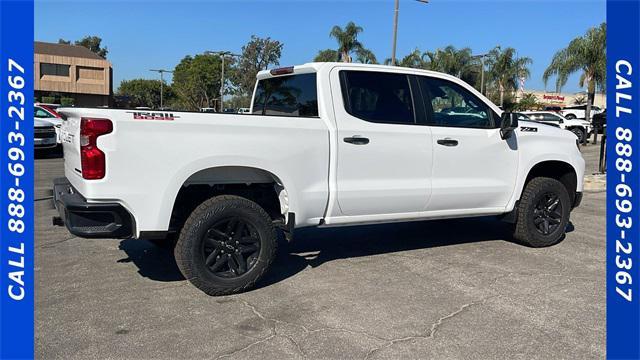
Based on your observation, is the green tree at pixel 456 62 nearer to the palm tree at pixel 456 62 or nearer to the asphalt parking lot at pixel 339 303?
the palm tree at pixel 456 62

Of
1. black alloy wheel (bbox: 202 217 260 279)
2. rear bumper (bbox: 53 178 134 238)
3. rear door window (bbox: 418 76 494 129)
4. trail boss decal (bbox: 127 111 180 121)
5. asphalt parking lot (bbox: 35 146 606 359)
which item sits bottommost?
asphalt parking lot (bbox: 35 146 606 359)

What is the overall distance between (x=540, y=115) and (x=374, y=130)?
24.2 metres

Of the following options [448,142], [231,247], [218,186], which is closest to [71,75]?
[218,186]

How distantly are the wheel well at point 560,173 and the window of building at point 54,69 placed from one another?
68.9 meters

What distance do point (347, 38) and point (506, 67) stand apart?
746 inches

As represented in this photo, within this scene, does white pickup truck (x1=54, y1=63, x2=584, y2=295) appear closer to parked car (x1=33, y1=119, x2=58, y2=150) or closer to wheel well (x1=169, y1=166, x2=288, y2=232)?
wheel well (x1=169, y1=166, x2=288, y2=232)

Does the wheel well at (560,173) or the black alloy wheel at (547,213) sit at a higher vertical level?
the wheel well at (560,173)

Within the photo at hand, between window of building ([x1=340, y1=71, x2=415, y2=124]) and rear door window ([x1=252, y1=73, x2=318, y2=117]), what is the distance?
33cm

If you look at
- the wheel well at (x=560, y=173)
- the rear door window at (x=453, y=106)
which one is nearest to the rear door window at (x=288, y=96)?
the rear door window at (x=453, y=106)

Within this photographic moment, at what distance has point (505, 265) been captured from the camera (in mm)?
5488

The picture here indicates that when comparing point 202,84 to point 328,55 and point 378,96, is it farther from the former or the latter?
point 378,96

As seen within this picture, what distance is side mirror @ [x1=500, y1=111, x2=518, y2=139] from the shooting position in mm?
5543

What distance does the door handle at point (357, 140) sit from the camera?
4809 mm

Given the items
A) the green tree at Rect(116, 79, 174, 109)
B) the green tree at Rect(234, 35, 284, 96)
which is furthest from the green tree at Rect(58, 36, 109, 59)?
the green tree at Rect(234, 35, 284, 96)
